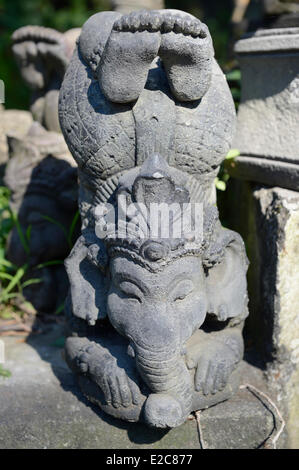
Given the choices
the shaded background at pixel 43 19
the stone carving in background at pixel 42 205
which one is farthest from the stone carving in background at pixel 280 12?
the shaded background at pixel 43 19

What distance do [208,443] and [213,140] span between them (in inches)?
40.1

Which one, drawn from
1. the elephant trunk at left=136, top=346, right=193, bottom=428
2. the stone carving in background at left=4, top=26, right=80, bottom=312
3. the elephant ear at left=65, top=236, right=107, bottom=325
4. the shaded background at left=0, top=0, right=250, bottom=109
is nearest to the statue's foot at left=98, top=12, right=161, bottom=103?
the elephant ear at left=65, top=236, right=107, bottom=325

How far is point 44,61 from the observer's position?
2.68 metres

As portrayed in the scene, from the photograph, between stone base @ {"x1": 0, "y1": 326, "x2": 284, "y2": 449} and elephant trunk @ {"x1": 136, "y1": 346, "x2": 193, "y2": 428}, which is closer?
elephant trunk @ {"x1": 136, "y1": 346, "x2": 193, "y2": 428}

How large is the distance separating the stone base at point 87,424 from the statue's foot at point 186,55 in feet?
3.50

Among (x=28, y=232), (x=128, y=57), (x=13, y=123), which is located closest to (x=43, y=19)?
(x=13, y=123)

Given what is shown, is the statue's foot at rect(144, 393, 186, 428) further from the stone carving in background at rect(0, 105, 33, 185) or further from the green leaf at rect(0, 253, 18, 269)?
the stone carving in background at rect(0, 105, 33, 185)

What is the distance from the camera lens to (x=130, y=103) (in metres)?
1.74

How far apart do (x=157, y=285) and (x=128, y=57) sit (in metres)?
0.66

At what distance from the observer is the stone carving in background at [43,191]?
2529 millimetres

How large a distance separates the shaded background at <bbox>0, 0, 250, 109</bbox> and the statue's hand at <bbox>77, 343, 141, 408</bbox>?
4.19 meters

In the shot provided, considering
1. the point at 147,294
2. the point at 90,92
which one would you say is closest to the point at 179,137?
the point at 90,92

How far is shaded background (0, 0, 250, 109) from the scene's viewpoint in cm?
573
